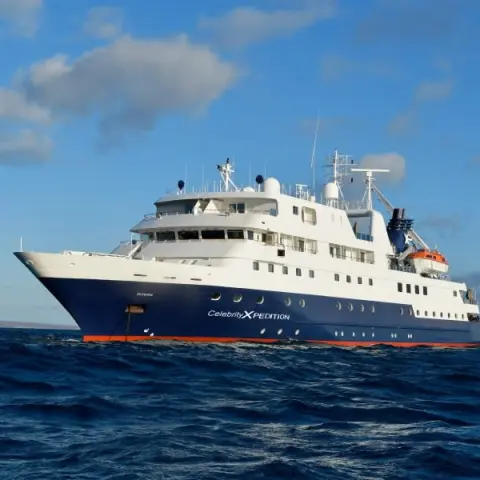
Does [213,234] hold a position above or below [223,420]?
above

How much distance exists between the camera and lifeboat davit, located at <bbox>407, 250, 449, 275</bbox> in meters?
44.7

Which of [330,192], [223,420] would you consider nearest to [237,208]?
[330,192]

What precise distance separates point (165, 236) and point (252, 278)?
5651 mm

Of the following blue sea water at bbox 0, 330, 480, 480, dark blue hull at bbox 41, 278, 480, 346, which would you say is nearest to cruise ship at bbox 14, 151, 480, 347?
dark blue hull at bbox 41, 278, 480, 346

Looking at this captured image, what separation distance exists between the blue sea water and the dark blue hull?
7.31 meters

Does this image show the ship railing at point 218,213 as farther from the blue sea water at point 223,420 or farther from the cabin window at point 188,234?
the blue sea water at point 223,420

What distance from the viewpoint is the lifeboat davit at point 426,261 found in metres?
44.7

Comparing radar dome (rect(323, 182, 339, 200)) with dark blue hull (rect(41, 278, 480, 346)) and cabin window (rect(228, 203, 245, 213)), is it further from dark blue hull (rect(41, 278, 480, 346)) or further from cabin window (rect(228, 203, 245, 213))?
cabin window (rect(228, 203, 245, 213))

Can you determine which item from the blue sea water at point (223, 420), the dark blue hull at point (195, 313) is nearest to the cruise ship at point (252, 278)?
the dark blue hull at point (195, 313)

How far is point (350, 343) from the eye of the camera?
115 feet

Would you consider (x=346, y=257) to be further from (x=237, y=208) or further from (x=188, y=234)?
(x=188, y=234)

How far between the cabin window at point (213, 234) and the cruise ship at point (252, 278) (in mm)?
63

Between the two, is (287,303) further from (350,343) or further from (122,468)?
(122,468)

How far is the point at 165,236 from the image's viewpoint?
34.0 metres
